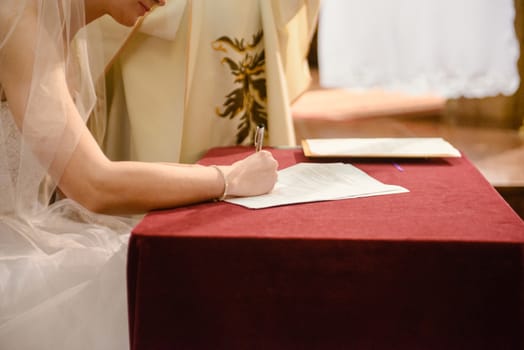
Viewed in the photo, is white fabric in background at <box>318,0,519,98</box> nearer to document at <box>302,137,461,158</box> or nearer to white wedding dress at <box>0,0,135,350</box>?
document at <box>302,137,461,158</box>

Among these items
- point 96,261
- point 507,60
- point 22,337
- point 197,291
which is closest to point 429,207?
point 197,291

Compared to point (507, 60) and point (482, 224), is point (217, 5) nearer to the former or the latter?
point (482, 224)

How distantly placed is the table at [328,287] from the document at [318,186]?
5.4 inches

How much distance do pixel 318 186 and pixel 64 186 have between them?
41 centimetres

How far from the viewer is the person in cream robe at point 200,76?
1452 mm

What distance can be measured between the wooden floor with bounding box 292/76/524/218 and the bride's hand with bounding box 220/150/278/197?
1.12 metres

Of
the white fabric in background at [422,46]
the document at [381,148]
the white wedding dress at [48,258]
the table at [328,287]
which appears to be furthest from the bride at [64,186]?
the white fabric in background at [422,46]

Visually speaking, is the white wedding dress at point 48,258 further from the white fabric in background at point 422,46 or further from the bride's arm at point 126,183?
the white fabric in background at point 422,46

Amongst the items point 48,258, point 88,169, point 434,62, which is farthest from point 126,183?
point 434,62

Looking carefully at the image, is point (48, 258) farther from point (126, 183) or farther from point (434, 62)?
point (434, 62)

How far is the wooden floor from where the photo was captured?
6.98ft

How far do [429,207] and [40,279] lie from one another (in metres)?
0.59

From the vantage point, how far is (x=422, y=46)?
3.05 metres

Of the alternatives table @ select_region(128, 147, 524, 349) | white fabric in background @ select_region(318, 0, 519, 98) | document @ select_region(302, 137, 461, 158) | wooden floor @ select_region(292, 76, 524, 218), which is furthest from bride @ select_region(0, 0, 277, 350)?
white fabric in background @ select_region(318, 0, 519, 98)
